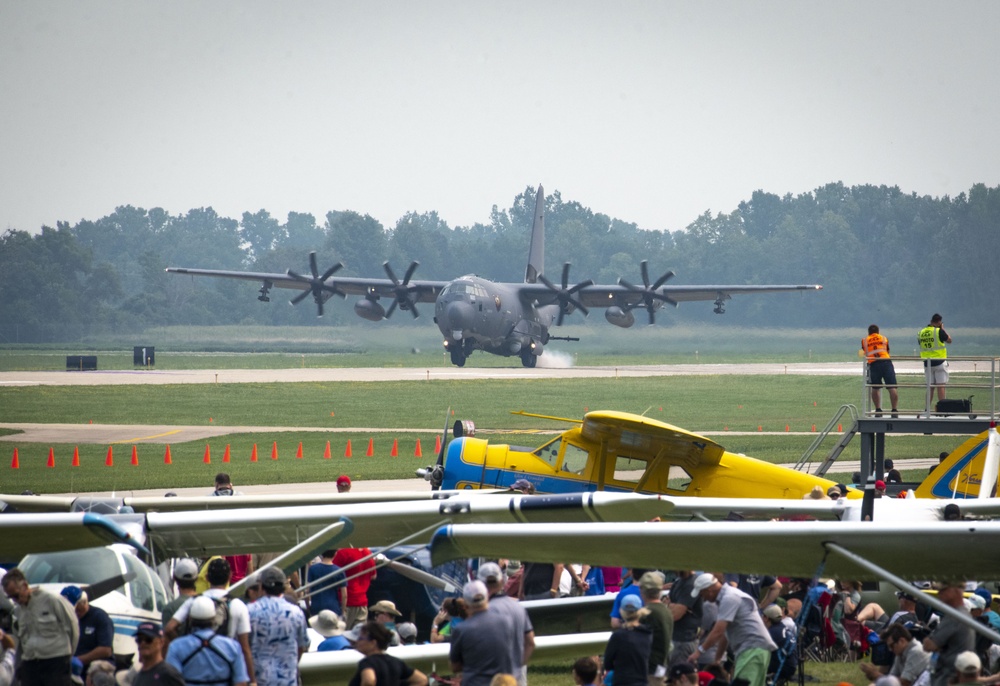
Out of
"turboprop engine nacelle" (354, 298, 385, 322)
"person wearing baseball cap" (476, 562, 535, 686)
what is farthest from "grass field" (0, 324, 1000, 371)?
"person wearing baseball cap" (476, 562, 535, 686)

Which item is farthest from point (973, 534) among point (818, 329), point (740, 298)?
point (740, 298)

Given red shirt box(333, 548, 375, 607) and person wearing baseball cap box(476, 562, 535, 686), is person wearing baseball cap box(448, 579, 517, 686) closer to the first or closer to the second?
person wearing baseball cap box(476, 562, 535, 686)

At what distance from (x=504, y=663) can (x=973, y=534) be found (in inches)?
110

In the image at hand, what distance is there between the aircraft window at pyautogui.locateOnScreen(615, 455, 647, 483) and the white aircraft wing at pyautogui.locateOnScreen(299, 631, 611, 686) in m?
5.11

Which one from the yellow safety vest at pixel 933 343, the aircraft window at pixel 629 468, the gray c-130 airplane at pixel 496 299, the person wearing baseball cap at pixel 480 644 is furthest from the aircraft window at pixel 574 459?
the gray c-130 airplane at pixel 496 299

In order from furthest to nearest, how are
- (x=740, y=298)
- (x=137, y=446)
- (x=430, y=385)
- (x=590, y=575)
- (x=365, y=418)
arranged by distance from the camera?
(x=740, y=298), (x=430, y=385), (x=365, y=418), (x=137, y=446), (x=590, y=575)

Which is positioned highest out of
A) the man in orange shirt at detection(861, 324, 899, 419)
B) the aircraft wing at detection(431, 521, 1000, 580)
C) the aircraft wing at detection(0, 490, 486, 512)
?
the man in orange shirt at detection(861, 324, 899, 419)

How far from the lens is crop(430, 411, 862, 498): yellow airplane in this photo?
1509 centimetres

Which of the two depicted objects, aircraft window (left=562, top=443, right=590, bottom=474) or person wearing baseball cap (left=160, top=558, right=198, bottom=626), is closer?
person wearing baseball cap (left=160, top=558, right=198, bottom=626)

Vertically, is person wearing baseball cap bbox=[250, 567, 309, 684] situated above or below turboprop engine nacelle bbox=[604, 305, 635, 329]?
below

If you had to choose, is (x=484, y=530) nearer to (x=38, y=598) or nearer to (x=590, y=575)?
(x=38, y=598)

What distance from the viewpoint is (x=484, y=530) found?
739 centimetres

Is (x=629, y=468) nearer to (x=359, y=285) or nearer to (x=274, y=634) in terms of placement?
(x=274, y=634)

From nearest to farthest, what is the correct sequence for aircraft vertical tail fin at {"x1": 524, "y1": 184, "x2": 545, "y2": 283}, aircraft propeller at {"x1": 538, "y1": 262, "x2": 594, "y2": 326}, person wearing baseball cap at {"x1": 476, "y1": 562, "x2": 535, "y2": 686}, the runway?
1. person wearing baseball cap at {"x1": 476, "y1": 562, "x2": 535, "y2": 686}
2. the runway
3. aircraft propeller at {"x1": 538, "y1": 262, "x2": 594, "y2": 326}
4. aircraft vertical tail fin at {"x1": 524, "y1": 184, "x2": 545, "y2": 283}
